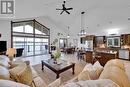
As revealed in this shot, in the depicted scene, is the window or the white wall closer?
the white wall

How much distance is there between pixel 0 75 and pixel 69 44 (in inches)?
517

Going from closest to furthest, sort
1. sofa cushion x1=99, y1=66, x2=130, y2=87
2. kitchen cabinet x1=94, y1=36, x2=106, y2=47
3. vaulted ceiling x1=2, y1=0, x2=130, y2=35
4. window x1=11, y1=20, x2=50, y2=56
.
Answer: sofa cushion x1=99, y1=66, x2=130, y2=87, vaulted ceiling x1=2, y1=0, x2=130, y2=35, window x1=11, y1=20, x2=50, y2=56, kitchen cabinet x1=94, y1=36, x2=106, y2=47

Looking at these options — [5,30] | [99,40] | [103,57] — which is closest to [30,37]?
[5,30]

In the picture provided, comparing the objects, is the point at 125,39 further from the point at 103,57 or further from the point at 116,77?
the point at 116,77

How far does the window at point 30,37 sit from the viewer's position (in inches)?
367

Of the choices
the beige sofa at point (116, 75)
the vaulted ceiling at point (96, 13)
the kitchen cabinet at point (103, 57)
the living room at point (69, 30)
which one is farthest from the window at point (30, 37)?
the beige sofa at point (116, 75)

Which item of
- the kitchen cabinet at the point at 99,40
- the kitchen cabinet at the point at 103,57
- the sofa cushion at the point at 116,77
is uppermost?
the kitchen cabinet at the point at 99,40

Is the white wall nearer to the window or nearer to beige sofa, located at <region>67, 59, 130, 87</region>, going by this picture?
the window

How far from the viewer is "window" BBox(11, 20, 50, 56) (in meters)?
9.32

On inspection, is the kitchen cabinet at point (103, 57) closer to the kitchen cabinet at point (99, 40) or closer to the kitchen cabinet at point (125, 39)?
the kitchen cabinet at point (125, 39)

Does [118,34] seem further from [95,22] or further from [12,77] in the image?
[12,77]

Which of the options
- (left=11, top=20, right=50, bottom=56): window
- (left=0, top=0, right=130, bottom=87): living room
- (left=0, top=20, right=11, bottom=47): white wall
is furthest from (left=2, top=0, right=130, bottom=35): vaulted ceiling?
(left=11, top=20, right=50, bottom=56): window

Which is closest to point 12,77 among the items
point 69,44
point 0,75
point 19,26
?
point 0,75

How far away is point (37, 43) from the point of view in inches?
434
